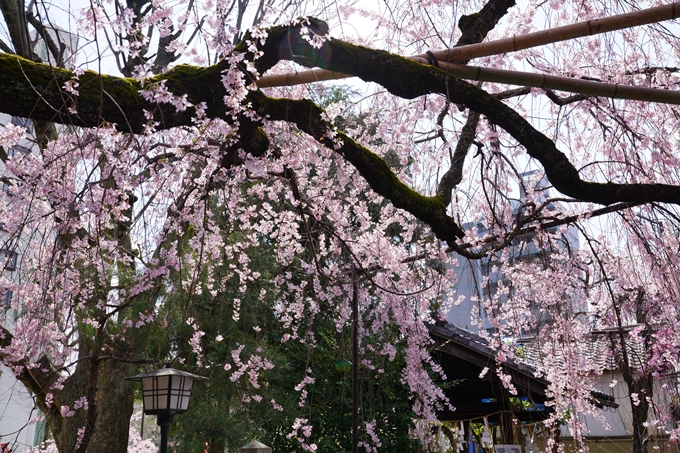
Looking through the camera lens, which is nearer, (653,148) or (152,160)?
(152,160)

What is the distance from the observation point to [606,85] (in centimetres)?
299

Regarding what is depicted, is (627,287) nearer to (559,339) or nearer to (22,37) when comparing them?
(559,339)

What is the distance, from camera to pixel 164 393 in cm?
428

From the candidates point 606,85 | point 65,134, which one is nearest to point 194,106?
point 65,134

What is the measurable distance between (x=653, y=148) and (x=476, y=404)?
6.42 metres

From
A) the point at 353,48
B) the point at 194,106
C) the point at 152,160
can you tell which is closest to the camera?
the point at 194,106

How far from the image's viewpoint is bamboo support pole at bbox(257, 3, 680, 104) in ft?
9.21

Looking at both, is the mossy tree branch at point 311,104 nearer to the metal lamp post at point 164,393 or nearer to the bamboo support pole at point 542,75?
the bamboo support pole at point 542,75

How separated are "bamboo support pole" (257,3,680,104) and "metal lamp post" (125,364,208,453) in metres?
2.38

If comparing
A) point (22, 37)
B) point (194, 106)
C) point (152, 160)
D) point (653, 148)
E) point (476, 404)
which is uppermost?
point (22, 37)

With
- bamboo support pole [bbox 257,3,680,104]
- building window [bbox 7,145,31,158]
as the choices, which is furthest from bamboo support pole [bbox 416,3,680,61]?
building window [bbox 7,145,31,158]

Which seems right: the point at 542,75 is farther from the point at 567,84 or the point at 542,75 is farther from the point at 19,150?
the point at 19,150

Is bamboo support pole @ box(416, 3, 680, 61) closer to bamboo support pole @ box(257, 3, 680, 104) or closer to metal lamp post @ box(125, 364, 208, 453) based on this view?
bamboo support pole @ box(257, 3, 680, 104)

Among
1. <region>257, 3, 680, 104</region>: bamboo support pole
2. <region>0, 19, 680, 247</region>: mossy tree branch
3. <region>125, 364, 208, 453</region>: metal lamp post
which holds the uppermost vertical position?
<region>257, 3, 680, 104</region>: bamboo support pole
